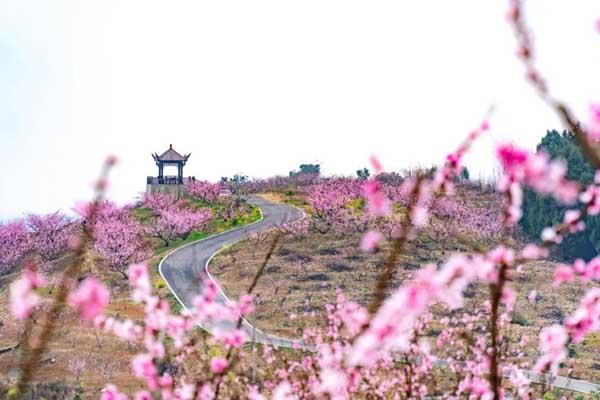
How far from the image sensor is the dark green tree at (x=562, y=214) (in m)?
38.7

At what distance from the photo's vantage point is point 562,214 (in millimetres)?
38906

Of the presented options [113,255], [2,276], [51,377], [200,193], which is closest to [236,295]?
[113,255]

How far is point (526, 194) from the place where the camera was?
4247 cm

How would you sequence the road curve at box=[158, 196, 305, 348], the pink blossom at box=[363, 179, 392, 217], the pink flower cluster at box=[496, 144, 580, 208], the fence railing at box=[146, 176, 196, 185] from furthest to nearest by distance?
the fence railing at box=[146, 176, 196, 185]
the road curve at box=[158, 196, 305, 348]
the pink blossom at box=[363, 179, 392, 217]
the pink flower cluster at box=[496, 144, 580, 208]

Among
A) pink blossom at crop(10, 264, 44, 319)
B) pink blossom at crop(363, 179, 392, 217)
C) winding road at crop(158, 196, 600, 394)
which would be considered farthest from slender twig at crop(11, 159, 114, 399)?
winding road at crop(158, 196, 600, 394)

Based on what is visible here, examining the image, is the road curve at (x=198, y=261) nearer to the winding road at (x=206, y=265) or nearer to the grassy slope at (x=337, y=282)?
the winding road at (x=206, y=265)

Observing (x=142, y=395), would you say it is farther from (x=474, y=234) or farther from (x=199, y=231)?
(x=199, y=231)

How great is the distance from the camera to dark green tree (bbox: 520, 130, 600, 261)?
3866cm

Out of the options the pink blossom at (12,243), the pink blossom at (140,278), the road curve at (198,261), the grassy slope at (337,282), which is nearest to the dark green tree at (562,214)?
the grassy slope at (337,282)

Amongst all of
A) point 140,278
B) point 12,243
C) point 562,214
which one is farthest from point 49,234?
point 140,278

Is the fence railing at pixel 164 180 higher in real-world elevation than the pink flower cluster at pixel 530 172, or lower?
higher

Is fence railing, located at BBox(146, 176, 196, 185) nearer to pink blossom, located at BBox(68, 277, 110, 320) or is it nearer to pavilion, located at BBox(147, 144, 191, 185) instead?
pavilion, located at BBox(147, 144, 191, 185)

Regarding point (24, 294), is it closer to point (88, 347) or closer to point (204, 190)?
point (88, 347)

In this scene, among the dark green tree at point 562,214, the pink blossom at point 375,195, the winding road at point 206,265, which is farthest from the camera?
the dark green tree at point 562,214
